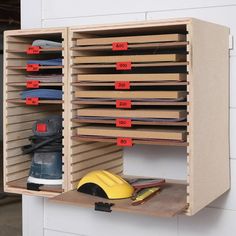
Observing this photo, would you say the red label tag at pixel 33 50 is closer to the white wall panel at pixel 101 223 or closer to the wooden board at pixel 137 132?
the wooden board at pixel 137 132

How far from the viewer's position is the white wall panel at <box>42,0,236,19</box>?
1954 millimetres

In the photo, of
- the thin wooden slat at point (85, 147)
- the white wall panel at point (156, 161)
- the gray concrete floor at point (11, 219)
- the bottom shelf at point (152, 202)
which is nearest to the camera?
the bottom shelf at point (152, 202)

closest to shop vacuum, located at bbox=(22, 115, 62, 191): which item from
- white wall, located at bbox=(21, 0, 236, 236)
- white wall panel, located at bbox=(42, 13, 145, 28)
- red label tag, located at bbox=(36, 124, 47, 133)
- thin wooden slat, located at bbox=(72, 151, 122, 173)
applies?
red label tag, located at bbox=(36, 124, 47, 133)

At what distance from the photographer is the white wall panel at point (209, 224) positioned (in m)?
1.93

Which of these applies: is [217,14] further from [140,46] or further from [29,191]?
[29,191]

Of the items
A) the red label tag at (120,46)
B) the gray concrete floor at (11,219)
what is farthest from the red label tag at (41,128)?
the gray concrete floor at (11,219)

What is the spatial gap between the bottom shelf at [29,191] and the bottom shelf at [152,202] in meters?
0.10

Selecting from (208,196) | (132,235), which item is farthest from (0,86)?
(208,196)

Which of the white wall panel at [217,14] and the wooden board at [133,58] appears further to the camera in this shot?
the white wall panel at [217,14]

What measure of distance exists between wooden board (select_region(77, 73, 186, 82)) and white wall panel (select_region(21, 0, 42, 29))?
61 cm

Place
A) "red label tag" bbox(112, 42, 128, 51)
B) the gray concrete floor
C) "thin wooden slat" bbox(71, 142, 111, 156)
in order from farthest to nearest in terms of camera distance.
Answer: the gray concrete floor
"thin wooden slat" bbox(71, 142, 111, 156)
"red label tag" bbox(112, 42, 128, 51)

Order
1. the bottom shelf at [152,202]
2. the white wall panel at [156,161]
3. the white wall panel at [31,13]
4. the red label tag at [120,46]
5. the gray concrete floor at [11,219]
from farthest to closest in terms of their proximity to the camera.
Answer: the gray concrete floor at [11,219] < the white wall panel at [31,13] < the white wall panel at [156,161] < the red label tag at [120,46] < the bottom shelf at [152,202]

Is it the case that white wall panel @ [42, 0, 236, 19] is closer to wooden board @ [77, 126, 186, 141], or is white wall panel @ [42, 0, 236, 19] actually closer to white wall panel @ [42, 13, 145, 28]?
white wall panel @ [42, 13, 145, 28]

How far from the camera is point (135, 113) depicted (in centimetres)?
171
